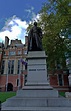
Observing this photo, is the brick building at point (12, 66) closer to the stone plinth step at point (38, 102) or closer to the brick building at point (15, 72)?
the brick building at point (15, 72)

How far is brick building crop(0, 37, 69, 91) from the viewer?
36.3m

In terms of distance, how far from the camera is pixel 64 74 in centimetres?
3697

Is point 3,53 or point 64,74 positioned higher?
point 3,53

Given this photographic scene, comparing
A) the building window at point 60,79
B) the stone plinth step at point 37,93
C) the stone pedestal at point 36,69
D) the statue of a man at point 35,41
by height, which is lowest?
the building window at point 60,79

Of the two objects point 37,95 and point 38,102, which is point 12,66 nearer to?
point 37,95

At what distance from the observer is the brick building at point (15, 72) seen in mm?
36312

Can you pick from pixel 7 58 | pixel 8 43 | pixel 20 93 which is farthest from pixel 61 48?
pixel 8 43

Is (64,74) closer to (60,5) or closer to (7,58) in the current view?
(7,58)

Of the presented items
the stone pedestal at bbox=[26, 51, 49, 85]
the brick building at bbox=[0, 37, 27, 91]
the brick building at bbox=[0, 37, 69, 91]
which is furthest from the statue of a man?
the brick building at bbox=[0, 37, 27, 91]

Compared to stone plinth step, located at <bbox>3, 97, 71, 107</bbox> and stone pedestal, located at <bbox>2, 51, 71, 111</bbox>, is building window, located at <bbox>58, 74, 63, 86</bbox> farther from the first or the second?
stone plinth step, located at <bbox>3, 97, 71, 107</bbox>

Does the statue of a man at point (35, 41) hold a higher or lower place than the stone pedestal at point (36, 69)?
higher

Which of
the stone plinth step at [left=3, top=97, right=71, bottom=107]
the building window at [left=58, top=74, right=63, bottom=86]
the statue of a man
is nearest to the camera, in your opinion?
the stone plinth step at [left=3, top=97, right=71, bottom=107]

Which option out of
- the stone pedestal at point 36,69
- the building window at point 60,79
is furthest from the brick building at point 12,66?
the stone pedestal at point 36,69

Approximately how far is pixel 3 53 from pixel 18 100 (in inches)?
1449
